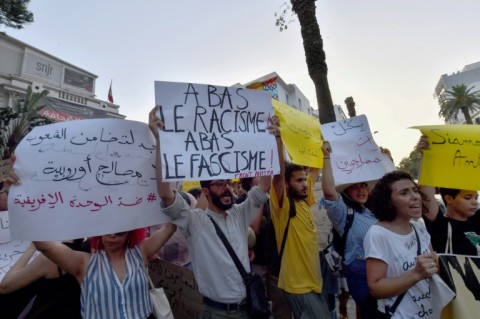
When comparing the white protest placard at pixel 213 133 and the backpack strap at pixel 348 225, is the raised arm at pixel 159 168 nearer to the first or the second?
the white protest placard at pixel 213 133

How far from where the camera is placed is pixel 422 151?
239 cm

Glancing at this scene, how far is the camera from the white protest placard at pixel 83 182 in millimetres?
1724

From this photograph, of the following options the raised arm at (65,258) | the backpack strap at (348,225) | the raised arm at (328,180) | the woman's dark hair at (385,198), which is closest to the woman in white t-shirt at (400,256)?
the woman's dark hair at (385,198)

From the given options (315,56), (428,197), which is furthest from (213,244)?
(315,56)

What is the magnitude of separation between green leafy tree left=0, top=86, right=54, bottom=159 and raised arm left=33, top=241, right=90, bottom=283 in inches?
831

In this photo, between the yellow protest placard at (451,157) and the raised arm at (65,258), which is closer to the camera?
the raised arm at (65,258)

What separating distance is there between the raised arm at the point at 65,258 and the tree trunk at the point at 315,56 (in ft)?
15.0

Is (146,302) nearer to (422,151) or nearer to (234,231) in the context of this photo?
(234,231)

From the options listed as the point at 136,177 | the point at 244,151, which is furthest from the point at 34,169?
the point at 244,151

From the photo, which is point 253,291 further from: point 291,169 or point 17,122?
point 17,122

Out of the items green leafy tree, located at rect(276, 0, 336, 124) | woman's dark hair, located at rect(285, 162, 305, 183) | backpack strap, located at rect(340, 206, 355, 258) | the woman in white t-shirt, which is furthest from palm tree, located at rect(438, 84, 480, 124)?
the woman in white t-shirt

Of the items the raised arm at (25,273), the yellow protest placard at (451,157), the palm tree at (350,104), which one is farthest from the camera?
the palm tree at (350,104)

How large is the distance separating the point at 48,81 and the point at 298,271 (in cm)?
3392

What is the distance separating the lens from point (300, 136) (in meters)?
2.58
